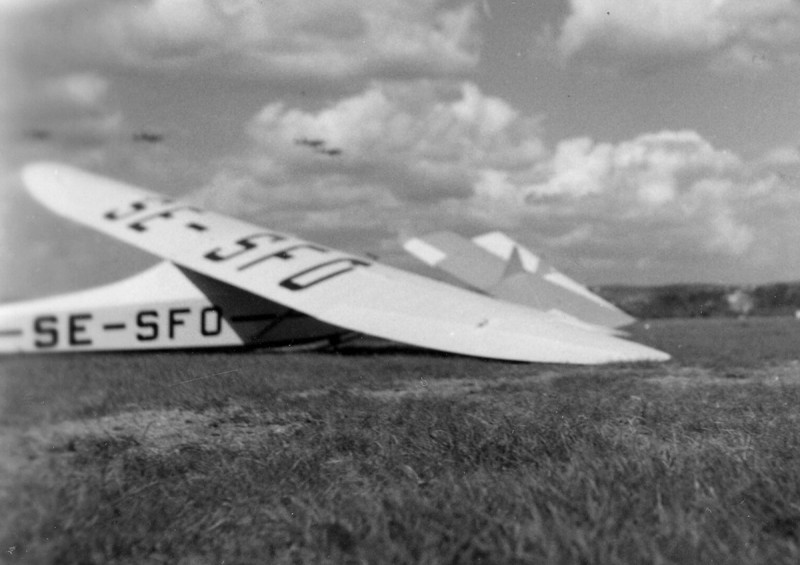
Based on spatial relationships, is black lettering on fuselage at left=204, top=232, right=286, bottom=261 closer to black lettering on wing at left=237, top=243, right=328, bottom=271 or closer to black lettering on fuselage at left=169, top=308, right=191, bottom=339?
black lettering on wing at left=237, top=243, right=328, bottom=271

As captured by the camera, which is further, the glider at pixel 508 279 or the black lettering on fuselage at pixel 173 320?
the glider at pixel 508 279

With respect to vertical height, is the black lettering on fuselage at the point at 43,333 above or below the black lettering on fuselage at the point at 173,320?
below

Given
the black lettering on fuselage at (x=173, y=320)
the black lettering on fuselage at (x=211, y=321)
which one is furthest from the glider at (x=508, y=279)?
the black lettering on fuselage at (x=173, y=320)

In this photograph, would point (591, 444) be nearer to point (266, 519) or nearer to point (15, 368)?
point (266, 519)

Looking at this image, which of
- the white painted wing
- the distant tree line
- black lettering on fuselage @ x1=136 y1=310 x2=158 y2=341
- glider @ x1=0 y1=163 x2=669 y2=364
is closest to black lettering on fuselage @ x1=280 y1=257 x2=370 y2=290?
glider @ x1=0 y1=163 x2=669 y2=364

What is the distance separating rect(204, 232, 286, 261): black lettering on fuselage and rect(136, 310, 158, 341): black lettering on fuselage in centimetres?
150

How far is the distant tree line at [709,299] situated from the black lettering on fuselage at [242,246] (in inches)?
1459

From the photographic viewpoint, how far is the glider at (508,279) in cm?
1917

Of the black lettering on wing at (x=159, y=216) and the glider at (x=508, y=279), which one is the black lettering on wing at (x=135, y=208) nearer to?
the black lettering on wing at (x=159, y=216)

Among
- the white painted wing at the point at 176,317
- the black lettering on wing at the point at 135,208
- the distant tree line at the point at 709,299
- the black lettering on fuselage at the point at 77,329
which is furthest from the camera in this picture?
the distant tree line at the point at 709,299

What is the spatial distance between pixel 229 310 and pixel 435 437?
35.8ft

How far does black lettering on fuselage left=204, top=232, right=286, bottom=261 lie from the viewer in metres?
15.1

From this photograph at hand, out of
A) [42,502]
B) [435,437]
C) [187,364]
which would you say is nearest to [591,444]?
[435,437]

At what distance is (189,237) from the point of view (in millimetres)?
15586
